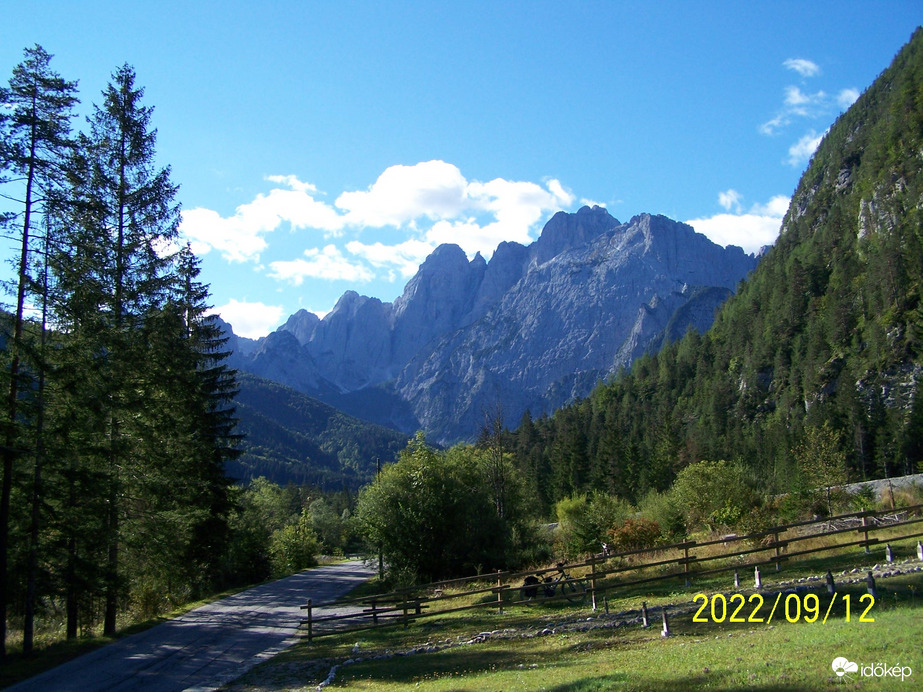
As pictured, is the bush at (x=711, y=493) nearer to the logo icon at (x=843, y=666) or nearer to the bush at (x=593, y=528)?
the bush at (x=593, y=528)

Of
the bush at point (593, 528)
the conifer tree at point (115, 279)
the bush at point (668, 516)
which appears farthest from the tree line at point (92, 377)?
the bush at point (668, 516)

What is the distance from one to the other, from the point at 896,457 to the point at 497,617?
7830 centimetres

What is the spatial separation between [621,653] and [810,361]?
112 metres

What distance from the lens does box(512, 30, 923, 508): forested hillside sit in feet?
278

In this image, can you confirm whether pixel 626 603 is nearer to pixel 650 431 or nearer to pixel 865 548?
pixel 865 548

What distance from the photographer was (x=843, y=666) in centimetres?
855

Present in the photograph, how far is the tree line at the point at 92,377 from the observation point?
17984mm

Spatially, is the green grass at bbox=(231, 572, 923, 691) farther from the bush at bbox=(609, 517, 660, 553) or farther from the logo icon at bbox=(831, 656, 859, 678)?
the bush at bbox=(609, 517, 660, 553)

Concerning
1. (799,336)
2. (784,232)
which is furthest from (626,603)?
(784,232)

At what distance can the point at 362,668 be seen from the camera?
51.1 ft

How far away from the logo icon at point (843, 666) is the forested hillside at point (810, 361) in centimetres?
4165

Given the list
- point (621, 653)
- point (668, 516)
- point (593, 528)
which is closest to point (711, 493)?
point (668, 516)

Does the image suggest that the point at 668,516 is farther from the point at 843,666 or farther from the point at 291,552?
the point at 291,552
